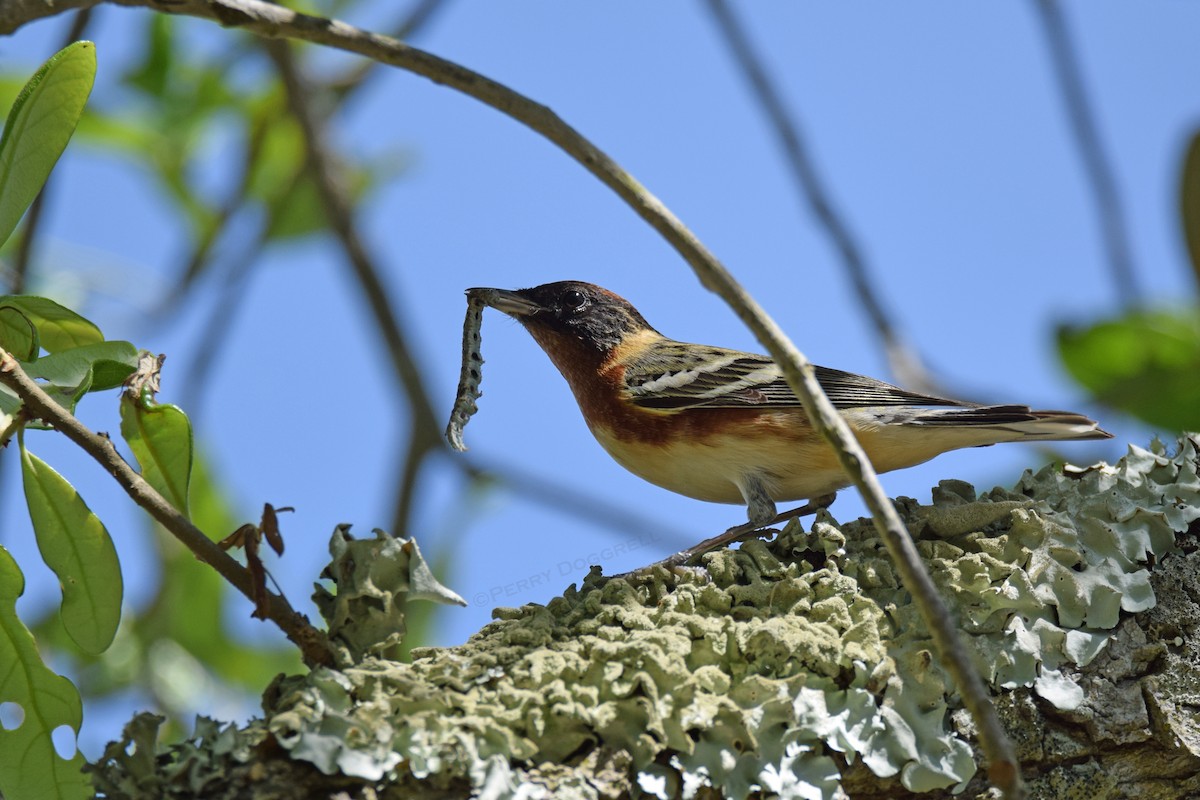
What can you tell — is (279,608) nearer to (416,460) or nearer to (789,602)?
(789,602)

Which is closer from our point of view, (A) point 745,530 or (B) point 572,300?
(A) point 745,530

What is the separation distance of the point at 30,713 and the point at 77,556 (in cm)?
35

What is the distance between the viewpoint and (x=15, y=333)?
2.69 metres

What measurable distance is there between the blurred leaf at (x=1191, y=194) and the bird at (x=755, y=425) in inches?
31.0

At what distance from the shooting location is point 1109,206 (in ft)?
14.5

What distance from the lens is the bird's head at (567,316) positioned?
470cm

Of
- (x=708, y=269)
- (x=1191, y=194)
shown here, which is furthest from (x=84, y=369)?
(x=1191, y=194)

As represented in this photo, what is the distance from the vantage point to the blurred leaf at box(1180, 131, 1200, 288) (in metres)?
3.96

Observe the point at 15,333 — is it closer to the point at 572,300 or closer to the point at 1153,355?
the point at 572,300

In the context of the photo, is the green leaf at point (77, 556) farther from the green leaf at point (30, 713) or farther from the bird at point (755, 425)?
the bird at point (755, 425)

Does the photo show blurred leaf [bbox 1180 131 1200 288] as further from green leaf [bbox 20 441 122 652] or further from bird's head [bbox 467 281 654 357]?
green leaf [bbox 20 441 122 652]

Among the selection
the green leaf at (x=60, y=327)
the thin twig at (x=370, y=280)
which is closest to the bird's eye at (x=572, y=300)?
the thin twig at (x=370, y=280)

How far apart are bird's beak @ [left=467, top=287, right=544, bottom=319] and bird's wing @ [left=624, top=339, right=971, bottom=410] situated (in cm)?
50

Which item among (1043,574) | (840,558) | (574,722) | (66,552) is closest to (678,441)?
(840,558)
